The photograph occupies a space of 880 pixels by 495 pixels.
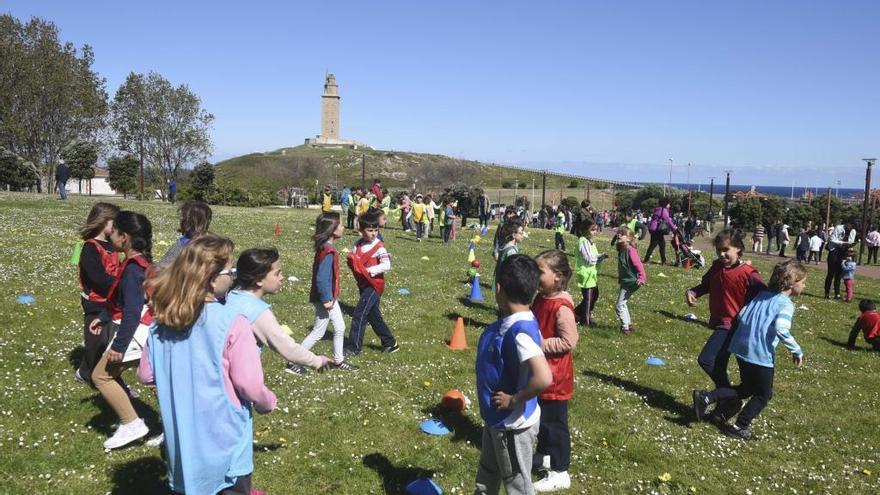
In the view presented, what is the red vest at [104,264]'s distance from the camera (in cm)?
551

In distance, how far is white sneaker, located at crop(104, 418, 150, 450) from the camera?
17.9 feet

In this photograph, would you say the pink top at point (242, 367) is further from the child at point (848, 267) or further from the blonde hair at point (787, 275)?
the child at point (848, 267)

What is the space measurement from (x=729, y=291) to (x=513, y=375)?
424 centimetres

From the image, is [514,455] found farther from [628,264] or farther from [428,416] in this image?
[628,264]

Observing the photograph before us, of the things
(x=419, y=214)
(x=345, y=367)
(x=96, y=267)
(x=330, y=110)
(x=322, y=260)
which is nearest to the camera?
(x=96, y=267)

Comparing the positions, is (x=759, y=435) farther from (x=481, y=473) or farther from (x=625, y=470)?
(x=481, y=473)

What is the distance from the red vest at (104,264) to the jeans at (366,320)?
312cm

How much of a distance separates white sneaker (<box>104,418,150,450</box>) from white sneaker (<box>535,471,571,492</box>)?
3.49 meters

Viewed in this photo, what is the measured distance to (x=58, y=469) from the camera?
17.0 ft

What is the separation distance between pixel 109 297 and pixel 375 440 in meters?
2.73

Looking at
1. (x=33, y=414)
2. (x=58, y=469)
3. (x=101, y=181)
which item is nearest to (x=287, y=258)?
(x=33, y=414)

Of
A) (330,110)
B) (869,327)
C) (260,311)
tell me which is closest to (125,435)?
(260,311)

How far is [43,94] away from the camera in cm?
3978

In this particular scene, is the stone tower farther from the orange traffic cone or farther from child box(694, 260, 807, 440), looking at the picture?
child box(694, 260, 807, 440)
